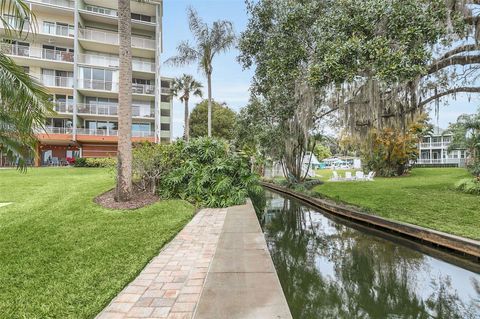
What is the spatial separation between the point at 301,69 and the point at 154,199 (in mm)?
6469

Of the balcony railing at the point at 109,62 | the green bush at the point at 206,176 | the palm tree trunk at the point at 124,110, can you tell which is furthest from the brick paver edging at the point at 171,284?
the balcony railing at the point at 109,62

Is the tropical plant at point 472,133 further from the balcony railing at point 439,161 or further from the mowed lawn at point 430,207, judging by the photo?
the balcony railing at point 439,161

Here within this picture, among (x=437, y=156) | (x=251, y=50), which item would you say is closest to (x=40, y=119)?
(x=251, y=50)

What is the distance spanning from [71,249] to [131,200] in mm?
3774

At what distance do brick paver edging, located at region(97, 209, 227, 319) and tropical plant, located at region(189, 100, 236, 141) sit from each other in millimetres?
32470

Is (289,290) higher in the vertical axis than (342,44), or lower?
lower

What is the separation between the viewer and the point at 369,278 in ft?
17.1

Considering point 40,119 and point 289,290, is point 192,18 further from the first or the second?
point 289,290

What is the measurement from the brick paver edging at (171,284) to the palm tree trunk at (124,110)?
3.42m

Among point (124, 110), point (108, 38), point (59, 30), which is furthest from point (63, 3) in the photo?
point (124, 110)

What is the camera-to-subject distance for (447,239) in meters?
6.36

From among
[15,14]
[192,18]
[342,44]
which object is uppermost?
[192,18]

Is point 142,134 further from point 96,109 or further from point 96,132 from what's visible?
point 96,109

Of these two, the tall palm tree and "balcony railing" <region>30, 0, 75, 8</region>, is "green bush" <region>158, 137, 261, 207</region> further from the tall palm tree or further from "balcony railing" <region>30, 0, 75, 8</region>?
"balcony railing" <region>30, 0, 75, 8</region>
